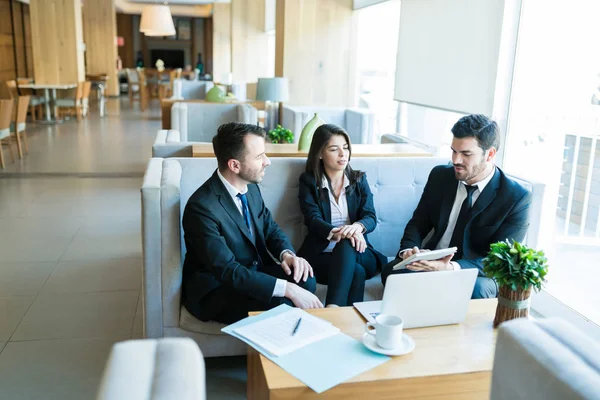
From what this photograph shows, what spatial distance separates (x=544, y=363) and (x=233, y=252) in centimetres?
185

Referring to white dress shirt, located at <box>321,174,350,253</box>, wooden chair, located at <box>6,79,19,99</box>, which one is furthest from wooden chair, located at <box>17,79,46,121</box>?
white dress shirt, located at <box>321,174,350,253</box>

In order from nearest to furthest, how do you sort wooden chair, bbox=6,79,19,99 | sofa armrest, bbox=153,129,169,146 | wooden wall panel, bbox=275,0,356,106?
sofa armrest, bbox=153,129,169,146 → wooden wall panel, bbox=275,0,356,106 → wooden chair, bbox=6,79,19,99

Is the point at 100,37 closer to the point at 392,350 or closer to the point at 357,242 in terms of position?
the point at 357,242

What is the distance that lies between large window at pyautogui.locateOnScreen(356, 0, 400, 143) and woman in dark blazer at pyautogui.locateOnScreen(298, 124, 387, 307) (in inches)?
152

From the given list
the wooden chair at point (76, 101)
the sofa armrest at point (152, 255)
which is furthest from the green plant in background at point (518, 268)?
the wooden chair at point (76, 101)

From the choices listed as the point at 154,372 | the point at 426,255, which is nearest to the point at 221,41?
the point at 426,255

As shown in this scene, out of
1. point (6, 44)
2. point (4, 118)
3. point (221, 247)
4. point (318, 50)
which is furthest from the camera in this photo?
point (6, 44)

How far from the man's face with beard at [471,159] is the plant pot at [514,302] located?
0.83 metres

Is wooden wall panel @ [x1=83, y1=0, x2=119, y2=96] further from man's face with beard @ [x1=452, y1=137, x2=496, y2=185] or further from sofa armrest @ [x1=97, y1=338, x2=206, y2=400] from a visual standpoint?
sofa armrest @ [x1=97, y1=338, x2=206, y2=400]

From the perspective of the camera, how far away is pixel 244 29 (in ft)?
44.2

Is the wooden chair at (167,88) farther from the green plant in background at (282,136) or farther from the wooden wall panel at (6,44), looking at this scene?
the green plant in background at (282,136)

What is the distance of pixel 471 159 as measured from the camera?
2.61 meters

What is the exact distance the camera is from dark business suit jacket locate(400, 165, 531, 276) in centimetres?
258

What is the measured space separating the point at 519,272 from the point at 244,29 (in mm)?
12557
